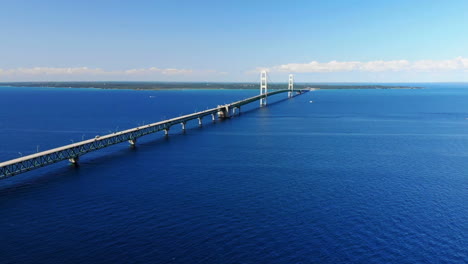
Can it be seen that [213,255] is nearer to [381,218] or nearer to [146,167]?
[381,218]

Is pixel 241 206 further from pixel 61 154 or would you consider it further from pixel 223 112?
pixel 223 112

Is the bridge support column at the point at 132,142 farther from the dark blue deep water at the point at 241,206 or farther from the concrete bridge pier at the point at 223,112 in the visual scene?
the concrete bridge pier at the point at 223,112

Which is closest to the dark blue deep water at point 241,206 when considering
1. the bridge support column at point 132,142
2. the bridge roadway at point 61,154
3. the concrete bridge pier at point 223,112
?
the bridge roadway at point 61,154

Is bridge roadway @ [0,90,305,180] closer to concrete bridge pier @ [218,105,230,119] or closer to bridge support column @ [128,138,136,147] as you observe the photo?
bridge support column @ [128,138,136,147]

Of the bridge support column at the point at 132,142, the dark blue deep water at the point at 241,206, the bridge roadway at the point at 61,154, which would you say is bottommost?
the dark blue deep water at the point at 241,206

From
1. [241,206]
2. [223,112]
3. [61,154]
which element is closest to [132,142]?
[61,154]

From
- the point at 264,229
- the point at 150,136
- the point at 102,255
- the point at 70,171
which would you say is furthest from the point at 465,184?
the point at 150,136

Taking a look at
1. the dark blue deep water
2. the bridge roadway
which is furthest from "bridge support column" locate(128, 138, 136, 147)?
the dark blue deep water

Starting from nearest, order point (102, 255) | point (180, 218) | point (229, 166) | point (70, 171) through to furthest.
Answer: point (102, 255) → point (180, 218) → point (70, 171) → point (229, 166)

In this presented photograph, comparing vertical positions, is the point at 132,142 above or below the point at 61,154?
below

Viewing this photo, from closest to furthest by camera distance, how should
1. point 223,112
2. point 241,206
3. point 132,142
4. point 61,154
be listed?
point 241,206, point 61,154, point 132,142, point 223,112

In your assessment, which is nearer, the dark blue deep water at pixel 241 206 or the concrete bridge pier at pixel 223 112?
the dark blue deep water at pixel 241 206
